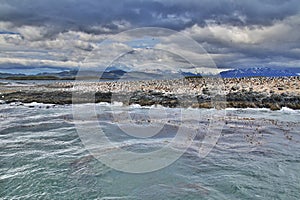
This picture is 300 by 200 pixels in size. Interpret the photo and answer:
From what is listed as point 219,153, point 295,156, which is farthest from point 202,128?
point 295,156

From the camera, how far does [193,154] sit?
18656 mm

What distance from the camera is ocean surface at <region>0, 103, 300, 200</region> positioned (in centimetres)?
1254

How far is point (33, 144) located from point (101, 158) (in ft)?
21.6

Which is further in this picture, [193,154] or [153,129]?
[153,129]

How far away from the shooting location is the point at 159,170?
51.3 ft

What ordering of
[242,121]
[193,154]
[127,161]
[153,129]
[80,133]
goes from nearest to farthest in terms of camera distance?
[127,161] → [193,154] → [80,133] → [153,129] → [242,121]

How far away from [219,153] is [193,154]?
1.75 metres

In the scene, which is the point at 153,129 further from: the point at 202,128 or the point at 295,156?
the point at 295,156

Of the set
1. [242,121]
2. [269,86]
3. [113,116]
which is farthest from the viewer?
[269,86]

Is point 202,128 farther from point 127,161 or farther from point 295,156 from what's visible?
point 127,161

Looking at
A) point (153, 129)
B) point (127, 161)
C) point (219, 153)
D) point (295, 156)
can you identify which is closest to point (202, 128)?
point (153, 129)

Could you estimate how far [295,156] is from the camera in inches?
711

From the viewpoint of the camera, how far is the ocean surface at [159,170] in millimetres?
12539

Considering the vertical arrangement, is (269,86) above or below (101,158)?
above
